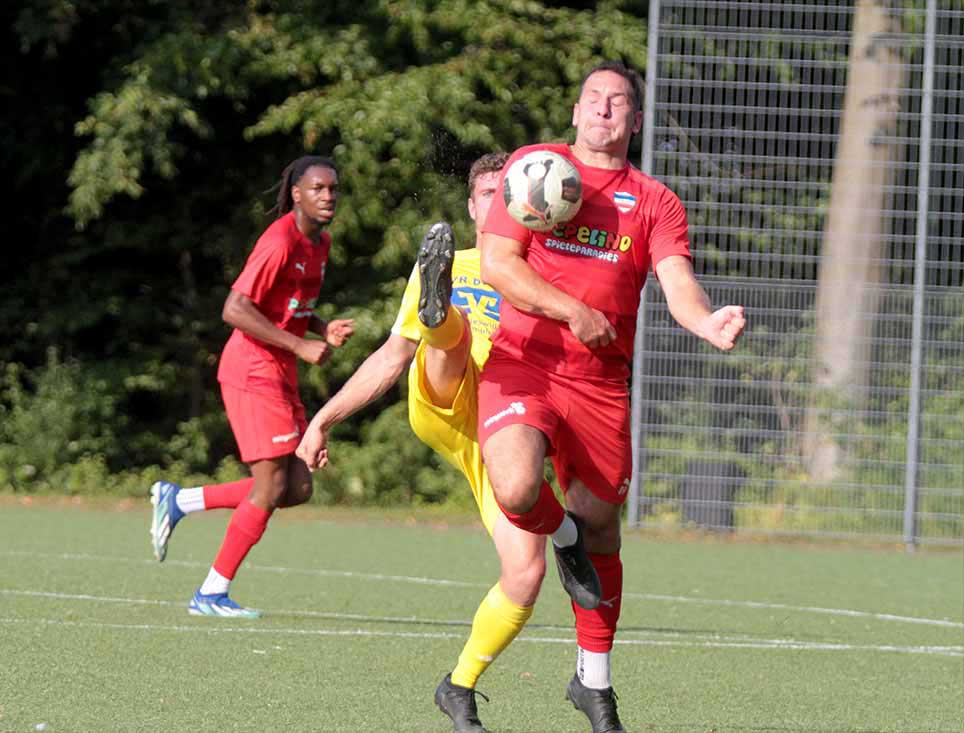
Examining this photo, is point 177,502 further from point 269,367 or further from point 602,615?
point 602,615

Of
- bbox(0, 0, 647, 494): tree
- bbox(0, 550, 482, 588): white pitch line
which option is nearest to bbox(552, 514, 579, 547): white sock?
bbox(0, 550, 482, 588): white pitch line

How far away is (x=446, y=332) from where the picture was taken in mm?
5238

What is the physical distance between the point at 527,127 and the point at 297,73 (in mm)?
2356

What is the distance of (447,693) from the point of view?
5.35 m

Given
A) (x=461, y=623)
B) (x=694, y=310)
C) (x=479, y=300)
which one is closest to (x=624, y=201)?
(x=694, y=310)

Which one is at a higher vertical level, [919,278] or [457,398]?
[919,278]

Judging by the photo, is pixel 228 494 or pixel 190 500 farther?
pixel 190 500

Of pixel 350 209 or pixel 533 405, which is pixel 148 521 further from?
pixel 533 405

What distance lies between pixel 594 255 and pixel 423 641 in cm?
274

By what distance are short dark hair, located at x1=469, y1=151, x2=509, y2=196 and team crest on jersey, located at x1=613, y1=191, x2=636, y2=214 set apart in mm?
803

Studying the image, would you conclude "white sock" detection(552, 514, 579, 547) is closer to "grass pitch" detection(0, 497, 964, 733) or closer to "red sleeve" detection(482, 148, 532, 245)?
"grass pitch" detection(0, 497, 964, 733)

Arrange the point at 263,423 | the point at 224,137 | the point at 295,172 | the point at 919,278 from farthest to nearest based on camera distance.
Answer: the point at 224,137, the point at 919,278, the point at 295,172, the point at 263,423

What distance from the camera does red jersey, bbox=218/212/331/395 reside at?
335 inches

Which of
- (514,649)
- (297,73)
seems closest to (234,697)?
(514,649)
